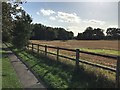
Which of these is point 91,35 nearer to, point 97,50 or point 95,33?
point 95,33

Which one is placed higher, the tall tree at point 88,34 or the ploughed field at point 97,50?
the tall tree at point 88,34

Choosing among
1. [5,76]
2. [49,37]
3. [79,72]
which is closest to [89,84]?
[79,72]

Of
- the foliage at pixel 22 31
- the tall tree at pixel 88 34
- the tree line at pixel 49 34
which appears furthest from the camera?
the tall tree at pixel 88 34

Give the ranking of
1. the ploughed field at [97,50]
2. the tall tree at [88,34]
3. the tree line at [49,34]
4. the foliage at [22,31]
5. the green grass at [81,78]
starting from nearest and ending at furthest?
the green grass at [81,78] → the ploughed field at [97,50] → the foliage at [22,31] → the tree line at [49,34] → the tall tree at [88,34]

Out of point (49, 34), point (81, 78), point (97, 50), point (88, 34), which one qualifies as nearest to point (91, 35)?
point (88, 34)

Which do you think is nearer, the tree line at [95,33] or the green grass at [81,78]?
the green grass at [81,78]

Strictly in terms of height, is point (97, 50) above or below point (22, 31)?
below

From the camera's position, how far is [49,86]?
9.95 m

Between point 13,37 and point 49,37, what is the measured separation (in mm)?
111725

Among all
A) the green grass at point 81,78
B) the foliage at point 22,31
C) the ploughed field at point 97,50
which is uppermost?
the foliage at point 22,31

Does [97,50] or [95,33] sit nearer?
[97,50]

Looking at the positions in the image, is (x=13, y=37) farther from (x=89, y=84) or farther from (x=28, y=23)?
(x=89, y=84)

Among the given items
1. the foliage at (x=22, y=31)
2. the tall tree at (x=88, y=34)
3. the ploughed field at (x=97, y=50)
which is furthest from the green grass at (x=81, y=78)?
the tall tree at (x=88, y=34)

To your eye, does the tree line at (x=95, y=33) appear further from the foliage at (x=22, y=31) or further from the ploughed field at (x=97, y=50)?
the foliage at (x=22, y=31)
